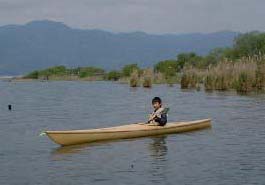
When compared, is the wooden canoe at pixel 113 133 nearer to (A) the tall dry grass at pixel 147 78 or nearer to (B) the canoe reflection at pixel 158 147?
(B) the canoe reflection at pixel 158 147

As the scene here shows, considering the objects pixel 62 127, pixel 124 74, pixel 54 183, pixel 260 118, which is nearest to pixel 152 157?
pixel 54 183

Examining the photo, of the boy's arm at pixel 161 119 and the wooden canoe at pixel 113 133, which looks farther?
the boy's arm at pixel 161 119

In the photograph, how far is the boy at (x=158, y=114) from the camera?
20.0 meters

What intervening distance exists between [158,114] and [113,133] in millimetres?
1958

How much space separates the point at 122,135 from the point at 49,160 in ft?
12.3

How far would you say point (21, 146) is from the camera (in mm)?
18562

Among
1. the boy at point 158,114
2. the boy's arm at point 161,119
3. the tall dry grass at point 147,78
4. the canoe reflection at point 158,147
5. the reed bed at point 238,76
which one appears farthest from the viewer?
the tall dry grass at point 147,78

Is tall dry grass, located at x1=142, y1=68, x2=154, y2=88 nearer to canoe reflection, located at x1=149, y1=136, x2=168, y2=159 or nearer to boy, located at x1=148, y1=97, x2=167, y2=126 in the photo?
boy, located at x1=148, y1=97, x2=167, y2=126

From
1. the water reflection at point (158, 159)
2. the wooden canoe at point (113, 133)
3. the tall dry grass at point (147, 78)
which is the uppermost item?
the tall dry grass at point (147, 78)

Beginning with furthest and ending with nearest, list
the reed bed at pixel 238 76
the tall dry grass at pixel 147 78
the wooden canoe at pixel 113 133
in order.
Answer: the tall dry grass at pixel 147 78 → the reed bed at pixel 238 76 → the wooden canoe at pixel 113 133

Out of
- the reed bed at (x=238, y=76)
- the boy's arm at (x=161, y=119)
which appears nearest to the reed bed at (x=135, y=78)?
the reed bed at (x=238, y=76)

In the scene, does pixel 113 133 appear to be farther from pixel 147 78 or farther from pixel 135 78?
pixel 135 78

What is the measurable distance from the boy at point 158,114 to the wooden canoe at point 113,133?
Answer: 0.20 metres

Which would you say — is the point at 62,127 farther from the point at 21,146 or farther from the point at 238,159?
the point at 238,159
